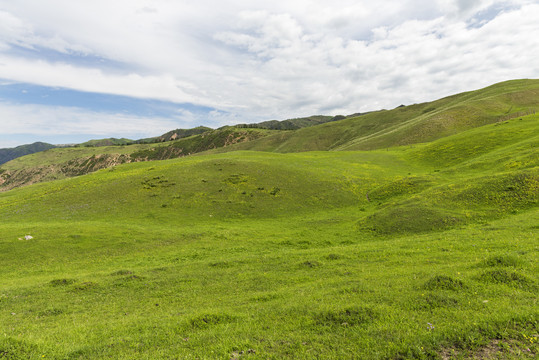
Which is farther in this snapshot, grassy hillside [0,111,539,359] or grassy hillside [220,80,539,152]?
grassy hillside [220,80,539,152]

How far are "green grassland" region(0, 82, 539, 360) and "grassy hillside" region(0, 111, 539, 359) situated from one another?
0.30ft

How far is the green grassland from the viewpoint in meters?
8.94

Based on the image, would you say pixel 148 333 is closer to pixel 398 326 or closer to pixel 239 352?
pixel 239 352

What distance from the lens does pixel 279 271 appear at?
18.3 metres

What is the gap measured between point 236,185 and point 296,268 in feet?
105

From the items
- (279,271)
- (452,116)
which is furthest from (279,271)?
(452,116)

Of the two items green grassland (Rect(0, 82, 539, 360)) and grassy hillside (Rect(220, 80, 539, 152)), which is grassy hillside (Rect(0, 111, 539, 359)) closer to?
green grassland (Rect(0, 82, 539, 360))

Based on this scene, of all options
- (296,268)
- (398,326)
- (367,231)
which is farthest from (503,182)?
(398,326)

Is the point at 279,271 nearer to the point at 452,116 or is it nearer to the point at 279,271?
the point at 279,271

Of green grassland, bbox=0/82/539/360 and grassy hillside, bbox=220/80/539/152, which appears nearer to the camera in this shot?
green grassland, bbox=0/82/539/360

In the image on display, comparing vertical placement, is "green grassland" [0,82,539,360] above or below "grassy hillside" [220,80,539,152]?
below

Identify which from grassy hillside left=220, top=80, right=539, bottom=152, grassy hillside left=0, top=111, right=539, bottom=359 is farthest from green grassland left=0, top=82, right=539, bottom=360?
grassy hillside left=220, top=80, right=539, bottom=152

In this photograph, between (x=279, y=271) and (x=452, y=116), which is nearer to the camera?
(x=279, y=271)

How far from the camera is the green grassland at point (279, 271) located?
894 cm
